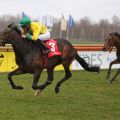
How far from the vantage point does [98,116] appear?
898 centimetres

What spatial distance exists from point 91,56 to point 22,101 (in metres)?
9.60

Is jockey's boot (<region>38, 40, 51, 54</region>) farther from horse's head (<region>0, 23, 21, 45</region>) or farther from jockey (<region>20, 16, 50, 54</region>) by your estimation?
horse's head (<region>0, 23, 21, 45</region>)

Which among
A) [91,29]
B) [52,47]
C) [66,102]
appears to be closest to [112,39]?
[52,47]

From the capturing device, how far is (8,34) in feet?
35.2

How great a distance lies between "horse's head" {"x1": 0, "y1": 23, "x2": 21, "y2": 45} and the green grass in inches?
53.3

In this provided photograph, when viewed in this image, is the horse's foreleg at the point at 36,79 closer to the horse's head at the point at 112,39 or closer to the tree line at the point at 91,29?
the horse's head at the point at 112,39

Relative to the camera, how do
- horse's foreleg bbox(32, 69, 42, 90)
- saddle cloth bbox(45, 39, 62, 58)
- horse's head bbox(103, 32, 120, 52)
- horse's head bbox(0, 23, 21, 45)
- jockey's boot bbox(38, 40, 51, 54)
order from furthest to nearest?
horse's head bbox(103, 32, 120, 52)
saddle cloth bbox(45, 39, 62, 58)
jockey's boot bbox(38, 40, 51, 54)
horse's foreleg bbox(32, 69, 42, 90)
horse's head bbox(0, 23, 21, 45)

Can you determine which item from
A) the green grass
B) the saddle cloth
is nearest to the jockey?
the saddle cloth

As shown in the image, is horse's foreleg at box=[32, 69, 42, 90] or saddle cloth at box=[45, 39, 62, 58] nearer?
horse's foreleg at box=[32, 69, 42, 90]

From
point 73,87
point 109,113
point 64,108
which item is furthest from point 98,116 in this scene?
point 73,87

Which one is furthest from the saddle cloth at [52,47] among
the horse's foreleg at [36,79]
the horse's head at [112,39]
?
the horse's head at [112,39]

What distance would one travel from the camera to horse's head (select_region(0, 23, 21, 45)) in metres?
10.6

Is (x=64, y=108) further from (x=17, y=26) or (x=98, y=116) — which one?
(x=17, y=26)

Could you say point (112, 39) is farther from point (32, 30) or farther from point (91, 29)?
point (91, 29)
